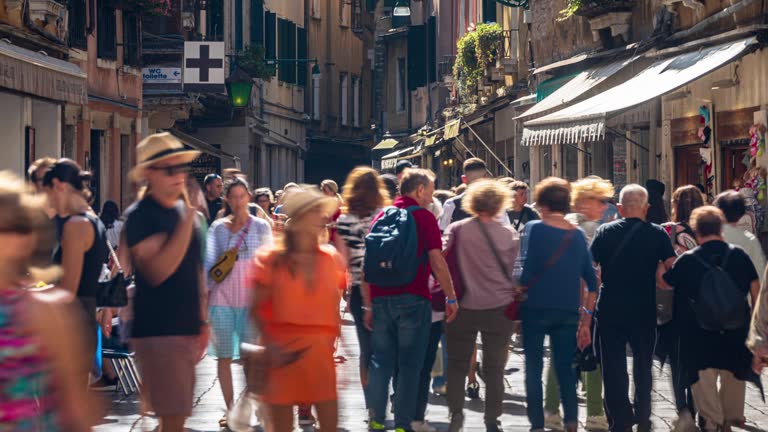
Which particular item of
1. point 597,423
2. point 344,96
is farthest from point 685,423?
point 344,96

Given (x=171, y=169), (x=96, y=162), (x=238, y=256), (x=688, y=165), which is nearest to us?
(x=171, y=169)

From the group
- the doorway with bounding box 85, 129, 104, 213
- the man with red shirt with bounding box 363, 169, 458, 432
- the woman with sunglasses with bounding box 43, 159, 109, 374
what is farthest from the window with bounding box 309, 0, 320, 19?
the woman with sunglasses with bounding box 43, 159, 109, 374

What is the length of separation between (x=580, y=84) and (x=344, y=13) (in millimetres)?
37780

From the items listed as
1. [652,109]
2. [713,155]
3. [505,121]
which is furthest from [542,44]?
[713,155]

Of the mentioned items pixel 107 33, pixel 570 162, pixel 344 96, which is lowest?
pixel 570 162

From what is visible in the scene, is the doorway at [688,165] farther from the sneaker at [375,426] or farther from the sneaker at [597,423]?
the sneaker at [375,426]

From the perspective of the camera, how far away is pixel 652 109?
20.1 metres

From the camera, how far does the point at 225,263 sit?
32.7ft

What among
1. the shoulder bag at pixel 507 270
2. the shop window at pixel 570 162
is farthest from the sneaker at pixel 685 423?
the shop window at pixel 570 162

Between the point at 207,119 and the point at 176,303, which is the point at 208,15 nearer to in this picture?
the point at 207,119

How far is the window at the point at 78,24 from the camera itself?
23.8 metres

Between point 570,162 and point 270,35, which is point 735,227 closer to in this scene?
point 570,162

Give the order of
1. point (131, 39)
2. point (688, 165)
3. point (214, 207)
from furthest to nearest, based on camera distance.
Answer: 1. point (131, 39)
2. point (688, 165)
3. point (214, 207)

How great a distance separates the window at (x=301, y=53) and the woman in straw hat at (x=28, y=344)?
142ft
